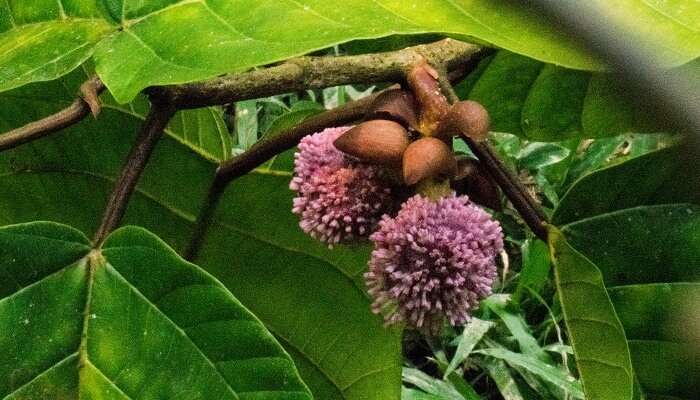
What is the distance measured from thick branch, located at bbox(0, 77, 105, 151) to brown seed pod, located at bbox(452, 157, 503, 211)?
0.23 metres

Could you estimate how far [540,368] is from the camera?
143cm

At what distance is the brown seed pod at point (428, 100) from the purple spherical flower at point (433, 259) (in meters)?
0.04

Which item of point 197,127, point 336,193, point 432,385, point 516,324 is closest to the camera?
point 336,193

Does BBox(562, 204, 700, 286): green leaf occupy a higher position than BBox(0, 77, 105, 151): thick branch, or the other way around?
BBox(0, 77, 105, 151): thick branch

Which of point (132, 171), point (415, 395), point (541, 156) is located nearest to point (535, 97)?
point (132, 171)

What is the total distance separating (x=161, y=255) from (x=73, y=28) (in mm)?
140

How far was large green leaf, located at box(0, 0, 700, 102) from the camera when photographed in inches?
15.9

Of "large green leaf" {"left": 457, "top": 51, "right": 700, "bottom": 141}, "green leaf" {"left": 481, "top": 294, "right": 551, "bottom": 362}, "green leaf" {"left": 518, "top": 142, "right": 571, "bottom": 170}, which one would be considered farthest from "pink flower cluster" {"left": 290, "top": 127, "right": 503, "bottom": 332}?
"green leaf" {"left": 518, "top": 142, "right": 571, "bottom": 170}

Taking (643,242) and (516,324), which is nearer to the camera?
(643,242)

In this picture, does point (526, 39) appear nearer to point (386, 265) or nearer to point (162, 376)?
point (386, 265)

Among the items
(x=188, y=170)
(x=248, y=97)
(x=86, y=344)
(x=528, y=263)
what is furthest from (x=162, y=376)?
(x=528, y=263)

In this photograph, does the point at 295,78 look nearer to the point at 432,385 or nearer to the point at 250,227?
the point at 250,227

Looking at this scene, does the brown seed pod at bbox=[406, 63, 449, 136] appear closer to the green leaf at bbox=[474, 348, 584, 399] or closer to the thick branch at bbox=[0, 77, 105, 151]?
the thick branch at bbox=[0, 77, 105, 151]

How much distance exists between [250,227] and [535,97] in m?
0.27
